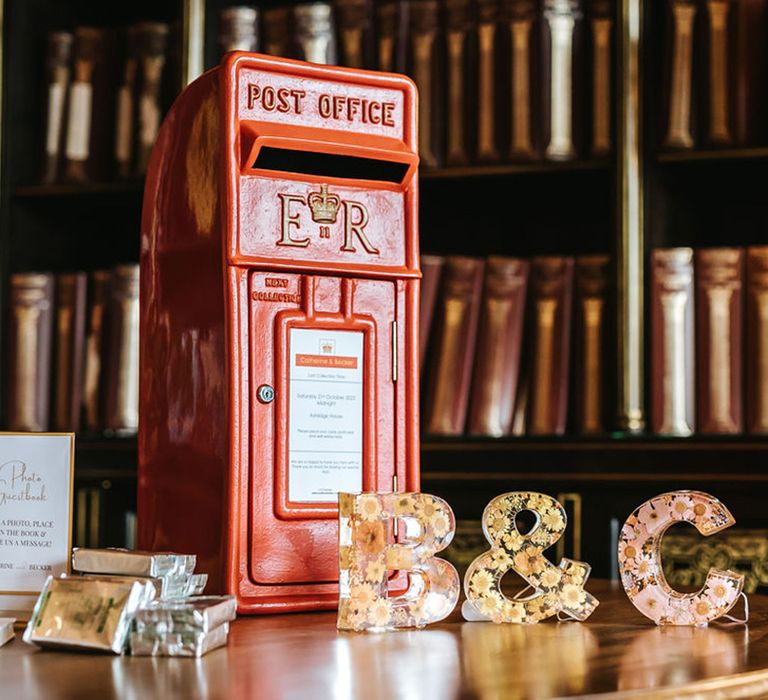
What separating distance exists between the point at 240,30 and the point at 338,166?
119 centimetres

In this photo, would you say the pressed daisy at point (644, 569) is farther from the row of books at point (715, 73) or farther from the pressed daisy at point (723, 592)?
the row of books at point (715, 73)

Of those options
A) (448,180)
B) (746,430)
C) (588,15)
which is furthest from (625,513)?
(588,15)

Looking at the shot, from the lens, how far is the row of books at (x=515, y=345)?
7.63 ft

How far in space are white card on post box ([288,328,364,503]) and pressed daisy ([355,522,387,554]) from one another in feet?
0.52

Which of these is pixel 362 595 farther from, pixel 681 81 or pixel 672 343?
pixel 681 81

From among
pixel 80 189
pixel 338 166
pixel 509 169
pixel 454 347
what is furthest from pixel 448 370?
pixel 338 166

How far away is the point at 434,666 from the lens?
979 mm

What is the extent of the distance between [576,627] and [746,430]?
3.70 feet

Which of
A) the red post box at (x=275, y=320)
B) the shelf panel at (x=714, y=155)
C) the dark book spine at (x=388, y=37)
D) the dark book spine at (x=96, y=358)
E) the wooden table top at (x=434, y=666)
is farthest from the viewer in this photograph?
the dark book spine at (x=96, y=358)

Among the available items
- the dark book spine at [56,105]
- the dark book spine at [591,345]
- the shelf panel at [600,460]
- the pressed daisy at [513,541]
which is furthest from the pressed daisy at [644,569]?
the dark book spine at [56,105]

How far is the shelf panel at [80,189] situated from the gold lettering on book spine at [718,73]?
3.74ft

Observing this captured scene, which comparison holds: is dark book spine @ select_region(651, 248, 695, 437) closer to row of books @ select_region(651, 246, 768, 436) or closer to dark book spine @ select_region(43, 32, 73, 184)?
row of books @ select_region(651, 246, 768, 436)

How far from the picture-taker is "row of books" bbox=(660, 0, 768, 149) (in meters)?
2.27

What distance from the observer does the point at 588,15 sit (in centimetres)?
237
